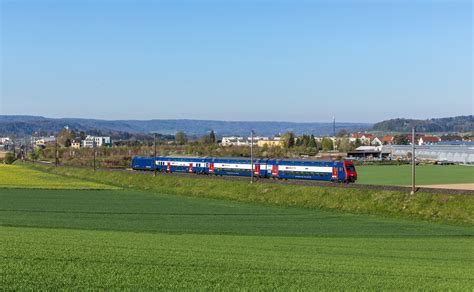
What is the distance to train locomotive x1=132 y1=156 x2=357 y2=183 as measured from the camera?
226 feet

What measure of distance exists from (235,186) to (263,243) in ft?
132

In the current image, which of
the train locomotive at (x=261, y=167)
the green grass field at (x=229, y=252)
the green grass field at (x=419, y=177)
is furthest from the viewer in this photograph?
the green grass field at (x=419, y=177)

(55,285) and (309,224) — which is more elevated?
(55,285)

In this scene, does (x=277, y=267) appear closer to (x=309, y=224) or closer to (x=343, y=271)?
(x=343, y=271)

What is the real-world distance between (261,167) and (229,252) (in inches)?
2243

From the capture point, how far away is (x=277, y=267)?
1752 centimetres

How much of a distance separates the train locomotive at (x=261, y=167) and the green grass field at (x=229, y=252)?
2290 centimetres

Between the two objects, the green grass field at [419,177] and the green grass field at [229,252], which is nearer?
the green grass field at [229,252]

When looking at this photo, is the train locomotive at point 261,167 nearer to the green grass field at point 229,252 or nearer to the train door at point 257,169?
the train door at point 257,169

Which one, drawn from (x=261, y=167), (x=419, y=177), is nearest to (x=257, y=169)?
(x=261, y=167)

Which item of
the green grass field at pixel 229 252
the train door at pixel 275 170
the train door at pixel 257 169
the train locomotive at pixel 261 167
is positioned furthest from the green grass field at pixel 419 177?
the green grass field at pixel 229 252

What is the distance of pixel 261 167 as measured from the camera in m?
78.2

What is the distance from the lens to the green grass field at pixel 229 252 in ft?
48.8

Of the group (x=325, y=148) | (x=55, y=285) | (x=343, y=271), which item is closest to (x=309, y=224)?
(x=343, y=271)
